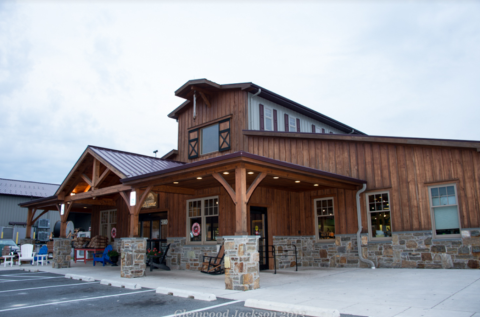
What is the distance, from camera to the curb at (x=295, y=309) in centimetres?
520

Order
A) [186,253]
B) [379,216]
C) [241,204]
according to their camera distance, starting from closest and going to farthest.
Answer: [241,204], [379,216], [186,253]

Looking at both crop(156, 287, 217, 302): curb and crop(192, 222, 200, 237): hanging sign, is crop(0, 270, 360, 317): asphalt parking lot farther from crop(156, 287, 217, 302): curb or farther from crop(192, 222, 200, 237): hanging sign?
crop(192, 222, 200, 237): hanging sign

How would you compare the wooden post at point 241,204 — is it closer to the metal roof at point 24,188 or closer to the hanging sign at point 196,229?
the hanging sign at point 196,229

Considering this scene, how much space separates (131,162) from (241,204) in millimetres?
6000

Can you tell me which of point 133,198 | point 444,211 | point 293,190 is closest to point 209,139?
point 293,190

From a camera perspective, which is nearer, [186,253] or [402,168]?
[402,168]

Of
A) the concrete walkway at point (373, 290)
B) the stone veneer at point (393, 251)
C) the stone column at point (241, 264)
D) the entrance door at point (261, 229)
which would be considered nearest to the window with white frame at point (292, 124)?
the entrance door at point (261, 229)

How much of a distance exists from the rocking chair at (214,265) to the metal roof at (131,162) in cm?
350

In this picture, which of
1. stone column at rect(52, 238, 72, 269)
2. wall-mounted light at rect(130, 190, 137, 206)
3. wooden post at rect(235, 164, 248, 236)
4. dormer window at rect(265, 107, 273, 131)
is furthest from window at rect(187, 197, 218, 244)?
stone column at rect(52, 238, 72, 269)

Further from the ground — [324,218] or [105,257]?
[324,218]

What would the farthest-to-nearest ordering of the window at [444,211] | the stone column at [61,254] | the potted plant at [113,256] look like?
the potted plant at [113,256] → the stone column at [61,254] → the window at [444,211]

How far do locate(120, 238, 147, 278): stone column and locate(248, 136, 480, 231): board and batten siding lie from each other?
5.70 m

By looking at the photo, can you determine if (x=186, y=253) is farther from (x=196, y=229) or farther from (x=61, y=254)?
(x=61, y=254)

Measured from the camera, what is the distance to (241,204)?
8336 mm
